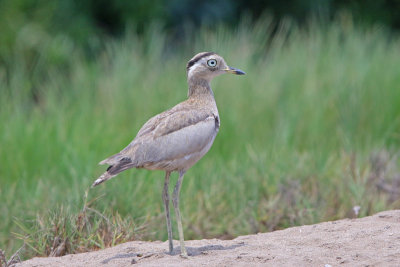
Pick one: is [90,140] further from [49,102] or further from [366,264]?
[366,264]

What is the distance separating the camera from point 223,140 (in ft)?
31.6

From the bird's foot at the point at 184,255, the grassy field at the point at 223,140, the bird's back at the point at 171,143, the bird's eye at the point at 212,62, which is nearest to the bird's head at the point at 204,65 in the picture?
the bird's eye at the point at 212,62

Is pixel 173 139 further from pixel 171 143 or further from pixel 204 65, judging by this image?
pixel 204 65

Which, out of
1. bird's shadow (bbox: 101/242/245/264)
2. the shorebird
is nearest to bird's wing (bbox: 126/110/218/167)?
the shorebird

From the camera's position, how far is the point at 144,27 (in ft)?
50.9

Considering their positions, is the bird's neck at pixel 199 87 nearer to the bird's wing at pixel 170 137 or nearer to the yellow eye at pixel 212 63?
the yellow eye at pixel 212 63

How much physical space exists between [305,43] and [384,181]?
193 inches

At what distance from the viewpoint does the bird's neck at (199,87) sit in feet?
19.8

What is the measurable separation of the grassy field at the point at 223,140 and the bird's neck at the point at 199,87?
1.25m

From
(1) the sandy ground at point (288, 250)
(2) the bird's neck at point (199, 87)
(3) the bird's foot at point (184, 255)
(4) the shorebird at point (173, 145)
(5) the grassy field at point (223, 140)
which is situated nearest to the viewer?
(1) the sandy ground at point (288, 250)

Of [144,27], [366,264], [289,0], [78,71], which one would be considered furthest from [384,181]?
[289,0]

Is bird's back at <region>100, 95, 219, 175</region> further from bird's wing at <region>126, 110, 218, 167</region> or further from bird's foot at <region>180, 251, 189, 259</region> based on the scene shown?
bird's foot at <region>180, 251, 189, 259</region>

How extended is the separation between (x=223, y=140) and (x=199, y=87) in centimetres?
361

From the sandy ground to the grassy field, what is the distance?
53 centimetres
